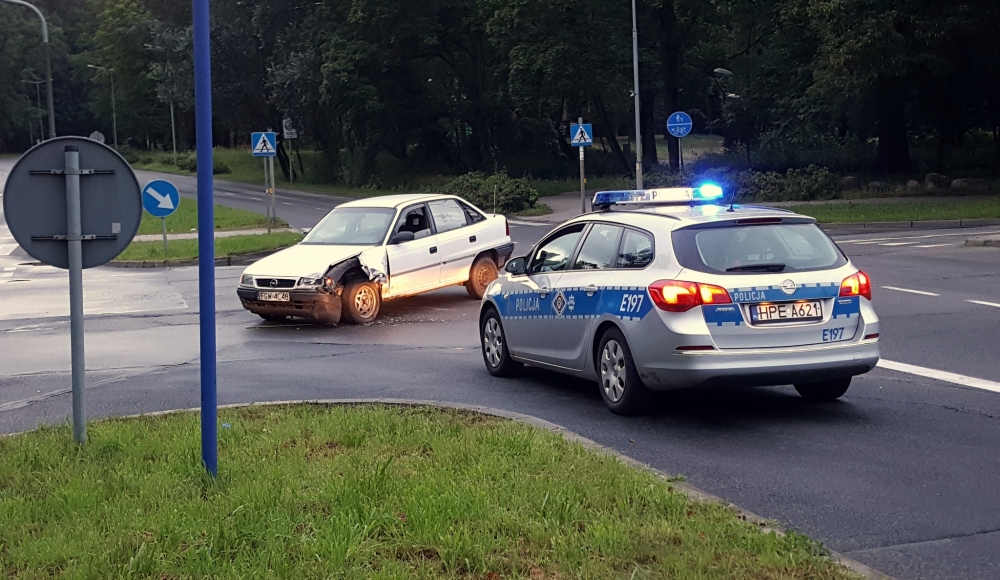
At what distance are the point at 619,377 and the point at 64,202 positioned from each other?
4.00 meters

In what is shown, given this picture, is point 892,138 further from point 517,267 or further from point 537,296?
point 537,296

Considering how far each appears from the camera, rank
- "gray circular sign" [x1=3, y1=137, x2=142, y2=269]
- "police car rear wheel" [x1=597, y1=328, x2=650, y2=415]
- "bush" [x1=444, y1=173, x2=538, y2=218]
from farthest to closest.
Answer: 1. "bush" [x1=444, y1=173, x2=538, y2=218]
2. "police car rear wheel" [x1=597, y1=328, x2=650, y2=415]
3. "gray circular sign" [x1=3, y1=137, x2=142, y2=269]

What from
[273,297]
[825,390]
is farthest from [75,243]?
[273,297]

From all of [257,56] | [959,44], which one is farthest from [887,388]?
[257,56]

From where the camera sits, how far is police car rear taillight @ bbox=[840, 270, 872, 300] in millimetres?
8031

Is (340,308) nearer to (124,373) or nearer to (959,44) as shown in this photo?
A: (124,373)

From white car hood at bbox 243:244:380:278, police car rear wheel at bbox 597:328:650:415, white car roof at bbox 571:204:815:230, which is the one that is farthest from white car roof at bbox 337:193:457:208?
police car rear wheel at bbox 597:328:650:415

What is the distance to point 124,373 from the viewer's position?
11047 mm

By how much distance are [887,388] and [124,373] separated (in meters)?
7.03

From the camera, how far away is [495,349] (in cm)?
1038

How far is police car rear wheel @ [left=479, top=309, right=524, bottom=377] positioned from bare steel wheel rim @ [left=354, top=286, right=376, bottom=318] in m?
4.23

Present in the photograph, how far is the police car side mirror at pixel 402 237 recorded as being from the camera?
1532 centimetres

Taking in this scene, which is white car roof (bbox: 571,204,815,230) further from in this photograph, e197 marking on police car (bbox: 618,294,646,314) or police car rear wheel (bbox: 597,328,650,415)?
police car rear wheel (bbox: 597,328,650,415)

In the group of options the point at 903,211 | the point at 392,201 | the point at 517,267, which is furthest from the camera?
the point at 903,211
